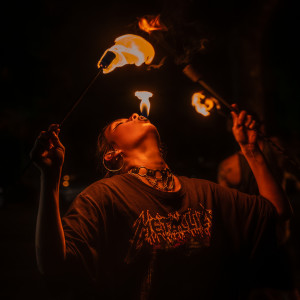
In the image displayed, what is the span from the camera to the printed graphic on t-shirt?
1987mm

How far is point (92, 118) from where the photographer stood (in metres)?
15.2

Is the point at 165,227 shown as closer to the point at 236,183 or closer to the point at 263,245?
the point at 263,245

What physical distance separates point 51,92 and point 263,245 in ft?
37.3

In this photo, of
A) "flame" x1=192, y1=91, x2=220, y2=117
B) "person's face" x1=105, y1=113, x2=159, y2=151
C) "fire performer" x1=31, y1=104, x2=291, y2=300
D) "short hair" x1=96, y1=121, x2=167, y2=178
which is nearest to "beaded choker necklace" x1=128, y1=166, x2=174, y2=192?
"fire performer" x1=31, y1=104, x2=291, y2=300

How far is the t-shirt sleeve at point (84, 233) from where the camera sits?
1811 millimetres

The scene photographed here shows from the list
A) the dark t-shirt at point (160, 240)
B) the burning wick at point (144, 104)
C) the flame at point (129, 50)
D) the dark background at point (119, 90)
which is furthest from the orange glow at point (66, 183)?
the dark t-shirt at point (160, 240)

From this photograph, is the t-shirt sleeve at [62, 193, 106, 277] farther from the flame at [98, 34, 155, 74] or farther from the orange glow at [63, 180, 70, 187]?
the orange glow at [63, 180, 70, 187]

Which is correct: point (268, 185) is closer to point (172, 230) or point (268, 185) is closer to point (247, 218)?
point (247, 218)

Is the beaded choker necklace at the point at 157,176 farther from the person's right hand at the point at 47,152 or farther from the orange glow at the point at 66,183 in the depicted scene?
the orange glow at the point at 66,183

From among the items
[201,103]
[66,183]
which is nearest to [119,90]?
[66,183]

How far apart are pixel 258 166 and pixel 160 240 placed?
0.95 m

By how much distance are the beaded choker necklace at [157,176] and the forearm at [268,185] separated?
0.61 metres

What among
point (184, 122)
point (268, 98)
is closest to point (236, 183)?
point (268, 98)

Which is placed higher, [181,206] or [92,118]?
[92,118]
